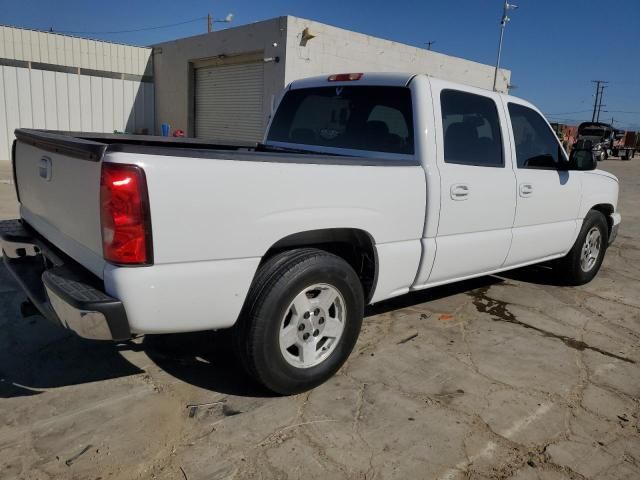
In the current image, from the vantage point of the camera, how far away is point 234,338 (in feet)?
9.30

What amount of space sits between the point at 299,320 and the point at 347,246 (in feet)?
2.40

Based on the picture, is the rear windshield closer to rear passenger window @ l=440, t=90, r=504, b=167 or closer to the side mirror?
rear passenger window @ l=440, t=90, r=504, b=167

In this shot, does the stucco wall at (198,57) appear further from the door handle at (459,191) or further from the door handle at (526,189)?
the door handle at (459,191)

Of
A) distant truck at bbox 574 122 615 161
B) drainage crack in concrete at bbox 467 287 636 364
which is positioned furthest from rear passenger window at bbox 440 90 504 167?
distant truck at bbox 574 122 615 161

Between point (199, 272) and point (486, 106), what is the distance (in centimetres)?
282

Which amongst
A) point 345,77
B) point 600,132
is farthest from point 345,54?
point 600,132

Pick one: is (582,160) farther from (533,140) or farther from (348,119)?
(348,119)

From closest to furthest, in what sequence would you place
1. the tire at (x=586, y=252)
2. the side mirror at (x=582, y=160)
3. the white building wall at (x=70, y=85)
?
the side mirror at (x=582, y=160), the tire at (x=586, y=252), the white building wall at (x=70, y=85)

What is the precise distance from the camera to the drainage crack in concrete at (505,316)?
4.02 meters

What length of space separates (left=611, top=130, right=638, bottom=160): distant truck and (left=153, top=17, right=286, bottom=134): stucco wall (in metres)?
33.5

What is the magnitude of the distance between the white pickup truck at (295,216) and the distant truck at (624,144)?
4063cm

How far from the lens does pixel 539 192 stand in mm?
4488

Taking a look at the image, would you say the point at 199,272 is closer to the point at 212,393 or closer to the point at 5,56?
the point at 212,393

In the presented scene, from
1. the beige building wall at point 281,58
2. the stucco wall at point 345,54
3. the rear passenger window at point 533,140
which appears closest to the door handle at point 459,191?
the rear passenger window at point 533,140
